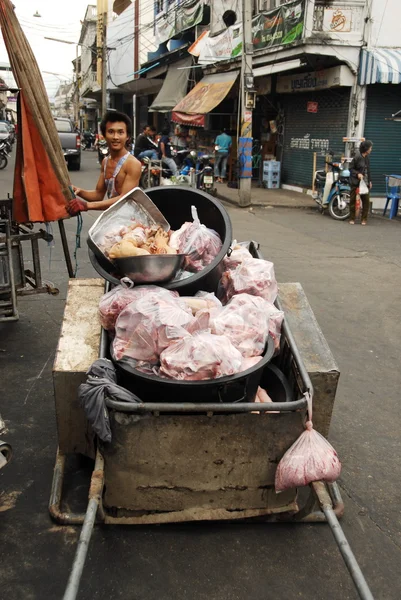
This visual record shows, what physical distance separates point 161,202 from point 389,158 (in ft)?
39.6

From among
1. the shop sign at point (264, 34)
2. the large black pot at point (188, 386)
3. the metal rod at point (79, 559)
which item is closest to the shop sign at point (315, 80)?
the shop sign at point (264, 34)

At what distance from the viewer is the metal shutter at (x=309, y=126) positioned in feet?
48.9

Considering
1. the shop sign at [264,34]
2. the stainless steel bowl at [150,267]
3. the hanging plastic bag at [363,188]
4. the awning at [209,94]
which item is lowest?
the hanging plastic bag at [363,188]

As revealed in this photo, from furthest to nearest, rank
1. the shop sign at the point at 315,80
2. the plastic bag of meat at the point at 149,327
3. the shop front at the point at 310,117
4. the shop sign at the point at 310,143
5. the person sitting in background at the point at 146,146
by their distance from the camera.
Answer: the person sitting in background at the point at 146,146 < the shop sign at the point at 310,143 < the shop front at the point at 310,117 < the shop sign at the point at 315,80 < the plastic bag of meat at the point at 149,327

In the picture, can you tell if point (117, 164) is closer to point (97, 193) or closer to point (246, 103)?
point (97, 193)

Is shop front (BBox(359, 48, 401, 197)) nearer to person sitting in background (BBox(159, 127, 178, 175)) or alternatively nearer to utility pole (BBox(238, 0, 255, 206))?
utility pole (BBox(238, 0, 255, 206))

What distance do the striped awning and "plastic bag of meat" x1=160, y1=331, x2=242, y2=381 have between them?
12544mm

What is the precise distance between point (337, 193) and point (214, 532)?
11110 mm

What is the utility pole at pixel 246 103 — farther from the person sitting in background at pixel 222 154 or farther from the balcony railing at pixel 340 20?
the person sitting in background at pixel 222 154

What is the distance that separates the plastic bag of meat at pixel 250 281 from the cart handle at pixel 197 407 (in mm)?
997

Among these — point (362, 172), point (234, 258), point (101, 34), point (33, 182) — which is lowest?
point (362, 172)

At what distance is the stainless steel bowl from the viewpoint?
116 inches

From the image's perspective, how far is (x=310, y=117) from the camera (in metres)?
16.4

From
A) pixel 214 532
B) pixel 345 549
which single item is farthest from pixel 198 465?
pixel 345 549
